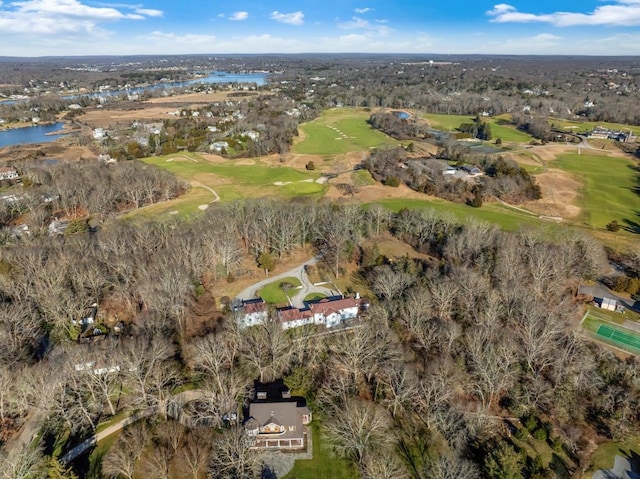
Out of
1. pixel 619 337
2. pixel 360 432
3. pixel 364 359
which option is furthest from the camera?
pixel 619 337

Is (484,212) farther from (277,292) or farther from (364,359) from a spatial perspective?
(364,359)

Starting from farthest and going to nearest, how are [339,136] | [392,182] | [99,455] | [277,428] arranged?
[339,136] → [392,182] → [277,428] → [99,455]

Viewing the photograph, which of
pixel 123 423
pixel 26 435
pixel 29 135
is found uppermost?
pixel 29 135

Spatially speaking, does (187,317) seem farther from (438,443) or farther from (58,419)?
(438,443)

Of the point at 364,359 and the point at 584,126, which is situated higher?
the point at 584,126

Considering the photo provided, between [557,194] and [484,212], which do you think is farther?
[557,194]

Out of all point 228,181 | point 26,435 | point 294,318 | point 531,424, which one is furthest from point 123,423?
point 228,181

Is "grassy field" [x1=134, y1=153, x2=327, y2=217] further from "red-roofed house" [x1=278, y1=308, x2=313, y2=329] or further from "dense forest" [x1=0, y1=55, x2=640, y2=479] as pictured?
"red-roofed house" [x1=278, y1=308, x2=313, y2=329]

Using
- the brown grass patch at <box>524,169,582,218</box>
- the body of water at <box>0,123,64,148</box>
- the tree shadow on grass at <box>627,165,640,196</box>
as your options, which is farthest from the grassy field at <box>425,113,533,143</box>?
the body of water at <box>0,123,64,148</box>
